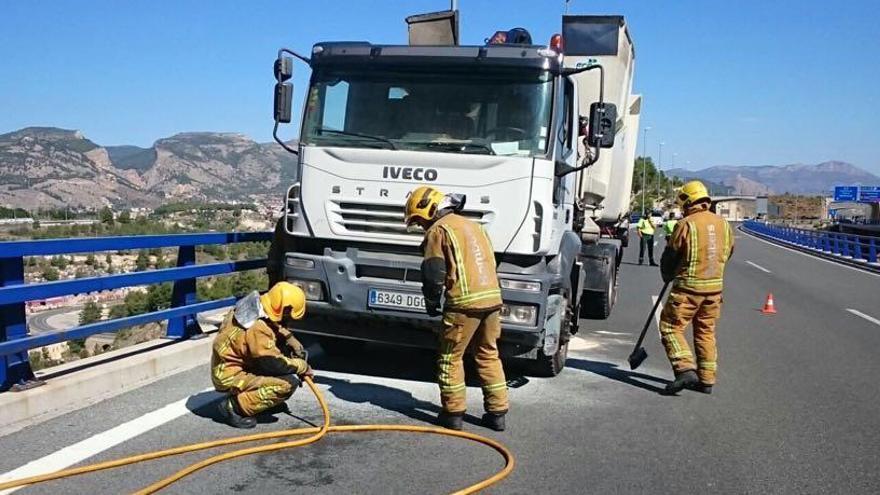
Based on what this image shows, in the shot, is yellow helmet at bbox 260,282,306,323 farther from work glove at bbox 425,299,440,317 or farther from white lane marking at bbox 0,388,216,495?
white lane marking at bbox 0,388,216,495

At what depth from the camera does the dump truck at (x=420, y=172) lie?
21.1ft

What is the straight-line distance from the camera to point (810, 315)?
43.1ft

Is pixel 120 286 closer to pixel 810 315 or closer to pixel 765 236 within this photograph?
pixel 810 315

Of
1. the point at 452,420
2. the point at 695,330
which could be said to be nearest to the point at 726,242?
the point at 695,330

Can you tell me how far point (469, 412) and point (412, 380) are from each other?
1109 millimetres

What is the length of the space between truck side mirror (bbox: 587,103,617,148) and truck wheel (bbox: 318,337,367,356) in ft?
9.83

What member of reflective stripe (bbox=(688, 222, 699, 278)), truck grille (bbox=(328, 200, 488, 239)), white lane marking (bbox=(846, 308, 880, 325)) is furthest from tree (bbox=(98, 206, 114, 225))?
white lane marking (bbox=(846, 308, 880, 325))

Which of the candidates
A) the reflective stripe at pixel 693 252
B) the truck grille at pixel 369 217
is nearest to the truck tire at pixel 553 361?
the reflective stripe at pixel 693 252

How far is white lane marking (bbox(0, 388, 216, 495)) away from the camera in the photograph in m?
4.27

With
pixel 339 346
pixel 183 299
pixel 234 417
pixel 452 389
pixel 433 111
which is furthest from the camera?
pixel 339 346

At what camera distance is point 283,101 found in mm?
7301

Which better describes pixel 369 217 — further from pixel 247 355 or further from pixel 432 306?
pixel 247 355

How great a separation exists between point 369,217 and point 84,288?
7.23ft

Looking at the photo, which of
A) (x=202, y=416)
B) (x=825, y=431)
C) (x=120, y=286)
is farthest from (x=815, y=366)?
(x=120, y=286)
